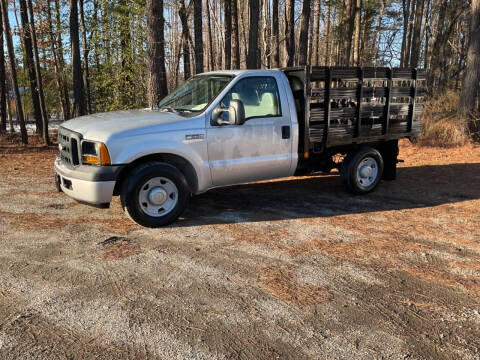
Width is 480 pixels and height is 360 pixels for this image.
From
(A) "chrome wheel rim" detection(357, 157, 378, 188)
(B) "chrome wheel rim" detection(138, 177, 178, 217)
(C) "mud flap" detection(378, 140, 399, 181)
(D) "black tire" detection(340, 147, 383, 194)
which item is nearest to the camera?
(B) "chrome wheel rim" detection(138, 177, 178, 217)

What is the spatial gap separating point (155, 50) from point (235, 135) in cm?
477

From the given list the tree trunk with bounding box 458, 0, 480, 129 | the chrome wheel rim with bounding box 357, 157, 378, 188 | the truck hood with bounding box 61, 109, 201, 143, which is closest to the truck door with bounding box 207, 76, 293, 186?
the truck hood with bounding box 61, 109, 201, 143

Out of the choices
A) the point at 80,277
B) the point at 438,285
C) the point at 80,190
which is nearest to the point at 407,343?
the point at 438,285

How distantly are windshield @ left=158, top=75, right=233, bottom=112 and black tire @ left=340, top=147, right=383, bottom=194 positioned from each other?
2.64m

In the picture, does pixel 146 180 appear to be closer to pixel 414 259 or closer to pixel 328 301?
pixel 328 301

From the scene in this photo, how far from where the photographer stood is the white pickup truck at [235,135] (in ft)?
16.2

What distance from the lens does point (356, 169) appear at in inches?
269

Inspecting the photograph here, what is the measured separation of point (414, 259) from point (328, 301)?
1.46 metres

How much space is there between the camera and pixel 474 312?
10.5 ft

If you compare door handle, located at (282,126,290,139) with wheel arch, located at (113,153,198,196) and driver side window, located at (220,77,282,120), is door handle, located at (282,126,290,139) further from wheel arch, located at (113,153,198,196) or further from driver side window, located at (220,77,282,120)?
wheel arch, located at (113,153,198,196)

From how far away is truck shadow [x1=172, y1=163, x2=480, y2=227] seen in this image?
585 centimetres

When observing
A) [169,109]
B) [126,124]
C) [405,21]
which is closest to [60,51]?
[169,109]

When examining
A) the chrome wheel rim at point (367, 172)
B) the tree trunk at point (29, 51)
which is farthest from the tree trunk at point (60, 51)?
the chrome wheel rim at point (367, 172)

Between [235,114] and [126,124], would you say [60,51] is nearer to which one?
[126,124]
